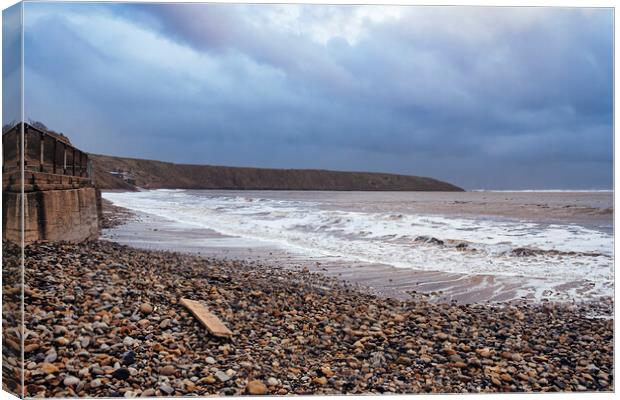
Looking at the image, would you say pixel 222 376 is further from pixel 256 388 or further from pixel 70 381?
pixel 70 381

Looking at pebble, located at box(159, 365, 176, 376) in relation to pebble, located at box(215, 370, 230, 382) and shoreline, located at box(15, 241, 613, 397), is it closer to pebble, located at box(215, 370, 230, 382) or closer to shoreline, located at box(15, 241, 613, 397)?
shoreline, located at box(15, 241, 613, 397)

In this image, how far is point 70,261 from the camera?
470 cm

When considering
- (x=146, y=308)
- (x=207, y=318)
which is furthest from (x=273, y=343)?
(x=146, y=308)

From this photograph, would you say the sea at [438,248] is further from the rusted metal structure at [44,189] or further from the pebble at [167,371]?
the pebble at [167,371]

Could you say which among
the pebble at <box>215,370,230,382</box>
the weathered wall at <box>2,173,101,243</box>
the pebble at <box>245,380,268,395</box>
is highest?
the weathered wall at <box>2,173,101,243</box>

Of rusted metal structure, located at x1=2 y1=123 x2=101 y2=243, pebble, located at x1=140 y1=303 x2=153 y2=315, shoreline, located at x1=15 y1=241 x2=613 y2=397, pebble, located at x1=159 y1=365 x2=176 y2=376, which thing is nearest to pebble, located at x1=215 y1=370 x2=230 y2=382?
shoreline, located at x1=15 y1=241 x2=613 y2=397

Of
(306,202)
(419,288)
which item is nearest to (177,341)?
(419,288)

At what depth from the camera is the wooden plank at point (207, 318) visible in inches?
146

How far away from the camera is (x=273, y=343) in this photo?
147 inches

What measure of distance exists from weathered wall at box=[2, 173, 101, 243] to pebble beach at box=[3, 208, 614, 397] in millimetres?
184

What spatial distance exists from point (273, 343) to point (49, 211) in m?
2.86

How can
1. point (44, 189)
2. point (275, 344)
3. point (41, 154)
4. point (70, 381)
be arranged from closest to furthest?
point (70, 381), point (275, 344), point (44, 189), point (41, 154)

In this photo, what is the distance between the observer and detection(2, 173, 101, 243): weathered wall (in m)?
3.37

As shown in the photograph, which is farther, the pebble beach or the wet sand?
the wet sand
